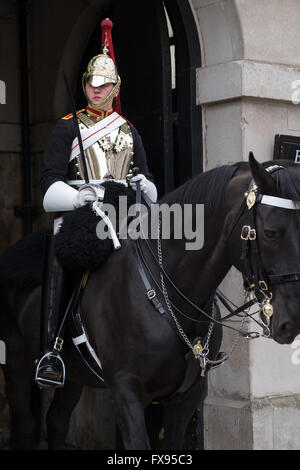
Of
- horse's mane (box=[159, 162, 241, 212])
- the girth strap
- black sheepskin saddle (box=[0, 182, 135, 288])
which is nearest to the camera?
horse's mane (box=[159, 162, 241, 212])

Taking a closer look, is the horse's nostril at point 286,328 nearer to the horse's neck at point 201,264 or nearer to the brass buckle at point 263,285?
the brass buckle at point 263,285

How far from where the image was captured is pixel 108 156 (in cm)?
480

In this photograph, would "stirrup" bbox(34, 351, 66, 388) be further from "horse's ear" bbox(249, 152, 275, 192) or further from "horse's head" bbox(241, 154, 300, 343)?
"horse's ear" bbox(249, 152, 275, 192)

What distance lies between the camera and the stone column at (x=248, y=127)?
565 centimetres

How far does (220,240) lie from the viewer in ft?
13.2

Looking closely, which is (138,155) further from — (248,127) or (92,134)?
(248,127)

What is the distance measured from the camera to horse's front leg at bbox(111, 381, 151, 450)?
405cm

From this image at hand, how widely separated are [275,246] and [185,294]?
59 centimetres

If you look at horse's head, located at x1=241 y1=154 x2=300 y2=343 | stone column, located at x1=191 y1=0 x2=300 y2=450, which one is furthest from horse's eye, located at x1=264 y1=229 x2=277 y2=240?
stone column, located at x1=191 y1=0 x2=300 y2=450

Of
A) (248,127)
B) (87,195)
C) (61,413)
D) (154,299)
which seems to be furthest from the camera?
(248,127)
